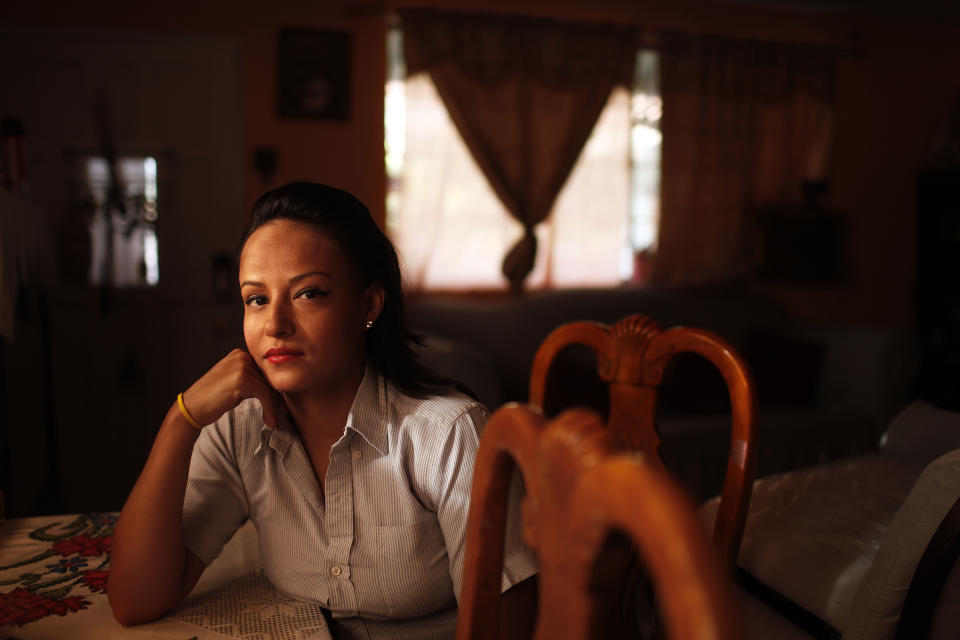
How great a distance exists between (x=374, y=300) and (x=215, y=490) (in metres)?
0.35

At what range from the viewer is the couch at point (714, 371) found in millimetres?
2842

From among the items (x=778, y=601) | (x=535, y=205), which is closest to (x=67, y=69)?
(x=535, y=205)

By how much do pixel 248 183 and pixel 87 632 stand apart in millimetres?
3033

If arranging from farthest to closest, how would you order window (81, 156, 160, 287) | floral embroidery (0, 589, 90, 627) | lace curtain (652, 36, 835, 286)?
1. lace curtain (652, 36, 835, 286)
2. window (81, 156, 160, 287)
3. floral embroidery (0, 589, 90, 627)

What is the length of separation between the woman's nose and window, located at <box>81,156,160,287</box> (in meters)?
2.88

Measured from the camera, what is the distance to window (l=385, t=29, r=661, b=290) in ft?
12.0

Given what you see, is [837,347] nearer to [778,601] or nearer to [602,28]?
[602,28]

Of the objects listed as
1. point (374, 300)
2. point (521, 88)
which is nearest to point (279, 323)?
point (374, 300)

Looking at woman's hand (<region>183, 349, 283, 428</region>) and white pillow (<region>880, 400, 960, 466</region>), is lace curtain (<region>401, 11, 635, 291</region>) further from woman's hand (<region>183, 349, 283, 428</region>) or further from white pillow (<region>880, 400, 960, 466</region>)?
woman's hand (<region>183, 349, 283, 428</region>)

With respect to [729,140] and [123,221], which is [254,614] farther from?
[729,140]

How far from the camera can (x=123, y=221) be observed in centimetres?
338

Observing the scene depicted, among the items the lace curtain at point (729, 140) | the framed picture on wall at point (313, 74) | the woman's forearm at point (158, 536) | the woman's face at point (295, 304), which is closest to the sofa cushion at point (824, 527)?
the woman's face at point (295, 304)

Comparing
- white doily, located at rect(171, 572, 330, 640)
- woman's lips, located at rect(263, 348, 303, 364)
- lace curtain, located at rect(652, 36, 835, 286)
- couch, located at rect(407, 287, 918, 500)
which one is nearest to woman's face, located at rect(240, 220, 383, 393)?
woman's lips, located at rect(263, 348, 303, 364)

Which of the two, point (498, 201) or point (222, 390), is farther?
point (498, 201)
